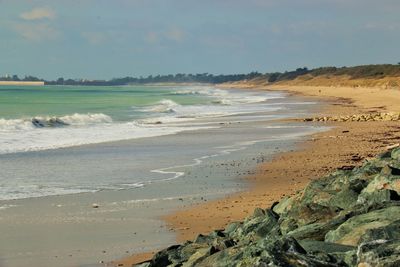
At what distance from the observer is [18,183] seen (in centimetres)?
1390

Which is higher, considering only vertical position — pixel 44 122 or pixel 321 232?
pixel 321 232

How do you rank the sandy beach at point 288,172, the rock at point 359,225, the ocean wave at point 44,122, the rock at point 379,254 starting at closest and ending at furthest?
1. the rock at point 379,254
2. the rock at point 359,225
3. the sandy beach at point 288,172
4. the ocean wave at point 44,122

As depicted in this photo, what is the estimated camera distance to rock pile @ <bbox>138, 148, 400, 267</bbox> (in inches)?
199

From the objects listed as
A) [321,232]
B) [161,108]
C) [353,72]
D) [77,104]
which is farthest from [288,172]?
[353,72]

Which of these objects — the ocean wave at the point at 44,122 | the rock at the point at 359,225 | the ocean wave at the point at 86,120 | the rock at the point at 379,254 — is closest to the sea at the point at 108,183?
the rock at the point at 359,225

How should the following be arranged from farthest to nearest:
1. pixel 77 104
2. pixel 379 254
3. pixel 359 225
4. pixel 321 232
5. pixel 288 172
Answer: pixel 77 104, pixel 288 172, pixel 321 232, pixel 359 225, pixel 379 254

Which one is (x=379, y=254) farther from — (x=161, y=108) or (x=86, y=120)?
(x=161, y=108)

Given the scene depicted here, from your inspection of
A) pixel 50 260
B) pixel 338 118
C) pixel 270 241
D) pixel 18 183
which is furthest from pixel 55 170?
A: pixel 338 118

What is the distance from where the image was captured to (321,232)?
663cm

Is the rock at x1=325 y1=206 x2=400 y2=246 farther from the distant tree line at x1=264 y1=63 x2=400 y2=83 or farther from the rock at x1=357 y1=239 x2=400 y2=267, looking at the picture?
the distant tree line at x1=264 y1=63 x2=400 y2=83

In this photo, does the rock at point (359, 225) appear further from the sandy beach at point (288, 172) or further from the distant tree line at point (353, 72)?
the distant tree line at point (353, 72)

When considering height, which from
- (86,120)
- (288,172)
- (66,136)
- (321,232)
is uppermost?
(321,232)

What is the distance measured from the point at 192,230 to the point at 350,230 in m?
4.06

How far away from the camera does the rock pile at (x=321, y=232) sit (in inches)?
199
